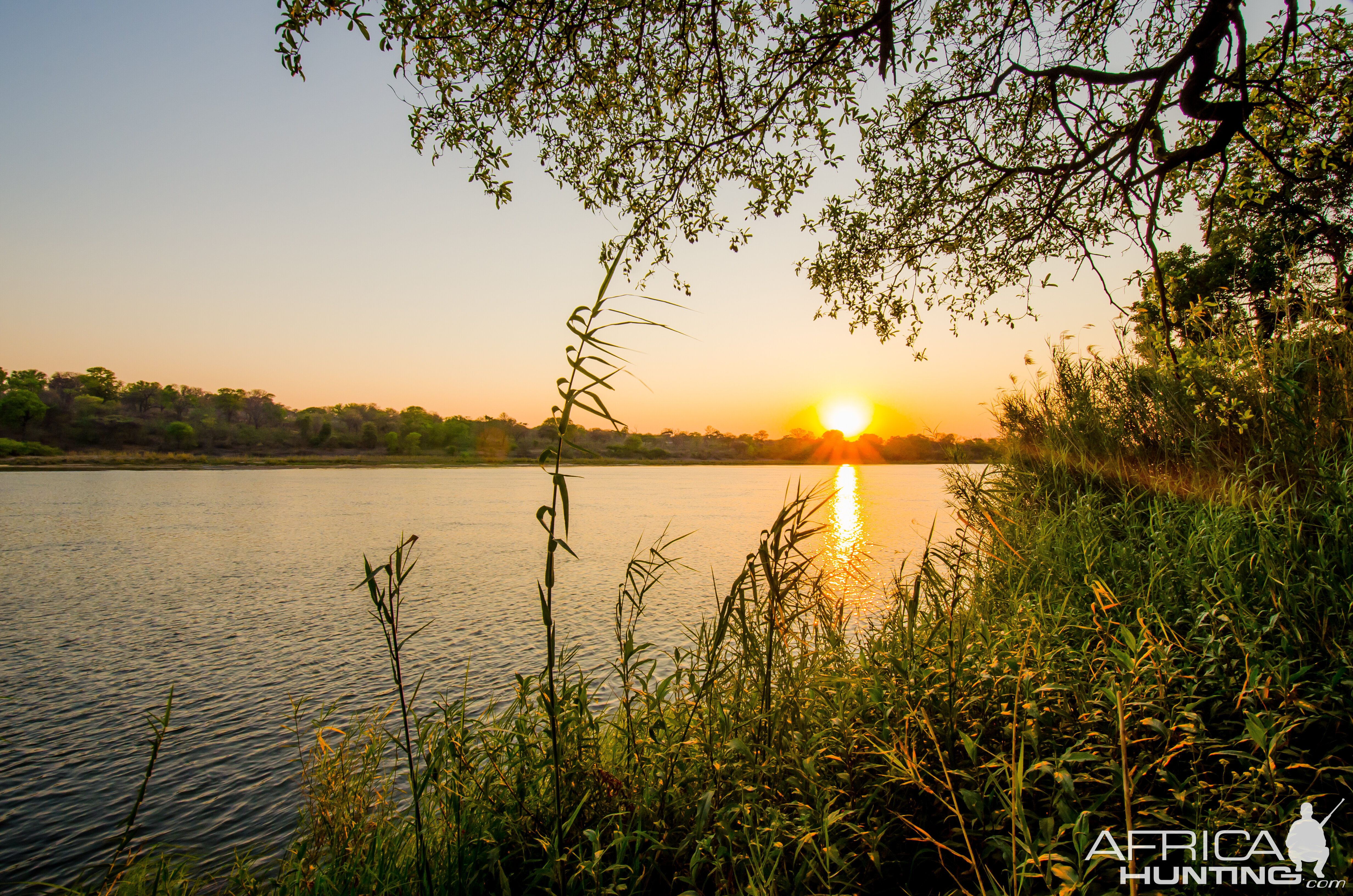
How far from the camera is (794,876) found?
2816 mm

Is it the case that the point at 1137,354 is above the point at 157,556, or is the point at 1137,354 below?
above

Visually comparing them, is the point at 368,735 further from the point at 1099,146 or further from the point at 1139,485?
the point at 1099,146

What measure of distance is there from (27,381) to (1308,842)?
152080 mm

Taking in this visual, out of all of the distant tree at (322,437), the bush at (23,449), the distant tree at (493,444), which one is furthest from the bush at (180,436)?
the distant tree at (493,444)

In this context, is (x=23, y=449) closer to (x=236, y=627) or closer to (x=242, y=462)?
(x=242, y=462)

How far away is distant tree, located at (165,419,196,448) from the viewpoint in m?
96.2

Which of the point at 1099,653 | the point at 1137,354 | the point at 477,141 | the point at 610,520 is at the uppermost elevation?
the point at 477,141

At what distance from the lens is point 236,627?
11680 millimetres

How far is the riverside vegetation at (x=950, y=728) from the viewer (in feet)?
8.59

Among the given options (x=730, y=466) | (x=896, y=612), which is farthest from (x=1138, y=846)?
(x=730, y=466)

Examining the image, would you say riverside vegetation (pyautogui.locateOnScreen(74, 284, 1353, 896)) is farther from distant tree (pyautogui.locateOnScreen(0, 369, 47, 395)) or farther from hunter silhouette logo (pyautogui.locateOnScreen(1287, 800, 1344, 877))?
distant tree (pyautogui.locateOnScreen(0, 369, 47, 395))

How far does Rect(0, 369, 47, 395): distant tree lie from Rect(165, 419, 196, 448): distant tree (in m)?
22.8

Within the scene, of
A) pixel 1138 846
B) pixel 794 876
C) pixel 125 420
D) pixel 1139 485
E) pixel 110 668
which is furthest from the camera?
pixel 125 420

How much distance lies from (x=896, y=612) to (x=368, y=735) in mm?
5544
